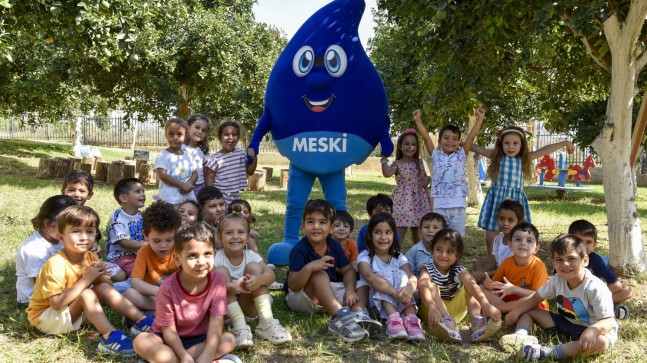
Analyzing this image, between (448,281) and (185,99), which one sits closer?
(448,281)

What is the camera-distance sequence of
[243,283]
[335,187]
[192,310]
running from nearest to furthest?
[192,310]
[243,283]
[335,187]

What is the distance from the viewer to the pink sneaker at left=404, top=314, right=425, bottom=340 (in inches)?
147

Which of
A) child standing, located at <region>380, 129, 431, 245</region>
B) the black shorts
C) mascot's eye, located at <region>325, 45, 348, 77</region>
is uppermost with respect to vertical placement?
mascot's eye, located at <region>325, 45, 348, 77</region>

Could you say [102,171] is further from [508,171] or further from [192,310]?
[192,310]

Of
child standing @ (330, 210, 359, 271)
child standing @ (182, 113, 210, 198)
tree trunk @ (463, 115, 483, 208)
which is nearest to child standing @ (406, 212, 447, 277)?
child standing @ (330, 210, 359, 271)

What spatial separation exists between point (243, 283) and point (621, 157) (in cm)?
398

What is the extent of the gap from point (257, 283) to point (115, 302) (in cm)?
91

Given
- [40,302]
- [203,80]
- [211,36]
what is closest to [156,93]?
[203,80]

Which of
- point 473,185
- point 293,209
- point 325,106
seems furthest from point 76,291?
point 473,185

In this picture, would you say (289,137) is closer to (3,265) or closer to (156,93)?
(3,265)

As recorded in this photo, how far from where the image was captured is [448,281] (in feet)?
13.9

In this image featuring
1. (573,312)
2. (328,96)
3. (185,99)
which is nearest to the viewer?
(573,312)

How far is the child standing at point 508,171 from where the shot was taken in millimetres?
5551

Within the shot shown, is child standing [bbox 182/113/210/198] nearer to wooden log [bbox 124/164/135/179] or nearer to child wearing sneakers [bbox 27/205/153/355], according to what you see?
child wearing sneakers [bbox 27/205/153/355]
